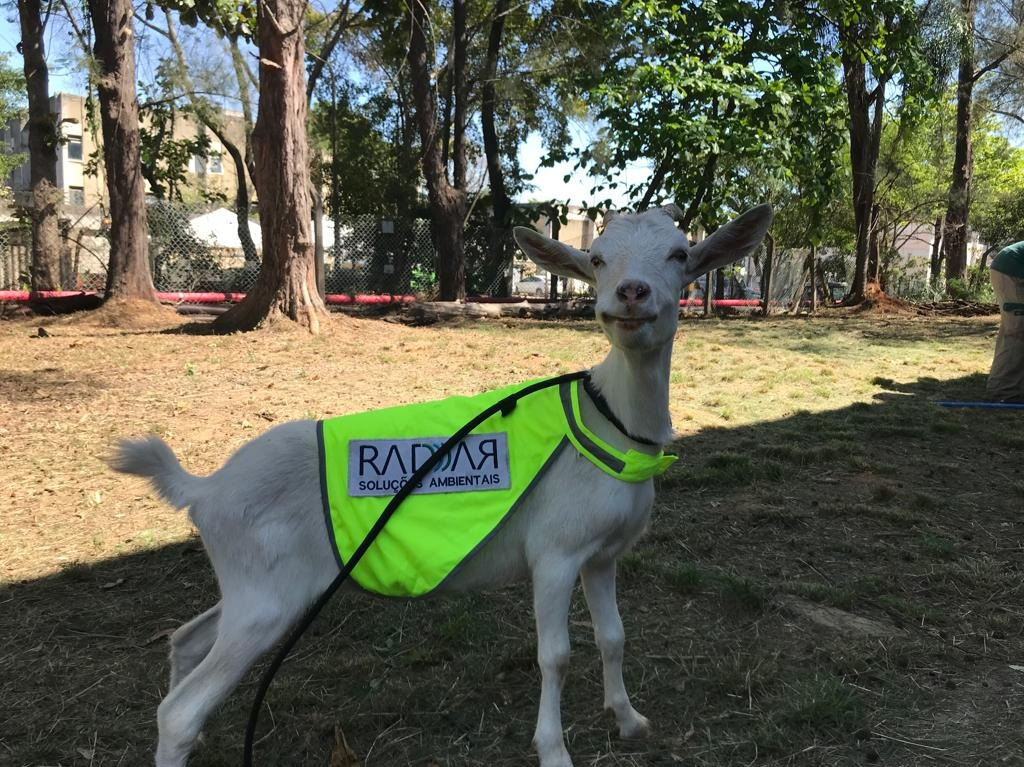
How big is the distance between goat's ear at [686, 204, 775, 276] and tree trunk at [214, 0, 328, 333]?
809 centimetres

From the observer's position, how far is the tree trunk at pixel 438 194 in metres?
17.3

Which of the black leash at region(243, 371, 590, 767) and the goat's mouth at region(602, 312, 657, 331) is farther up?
the goat's mouth at region(602, 312, 657, 331)

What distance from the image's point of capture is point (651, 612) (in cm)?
367

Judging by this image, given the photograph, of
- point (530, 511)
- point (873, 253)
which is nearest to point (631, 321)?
point (530, 511)

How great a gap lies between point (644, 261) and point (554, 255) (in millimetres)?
454

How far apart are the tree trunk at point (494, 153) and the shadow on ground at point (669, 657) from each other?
1552 cm

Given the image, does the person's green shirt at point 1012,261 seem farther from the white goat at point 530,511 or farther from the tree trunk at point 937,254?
the tree trunk at point 937,254

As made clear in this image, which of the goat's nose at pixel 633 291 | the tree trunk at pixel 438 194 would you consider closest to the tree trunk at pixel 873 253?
the tree trunk at pixel 438 194

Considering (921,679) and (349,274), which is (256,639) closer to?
(921,679)

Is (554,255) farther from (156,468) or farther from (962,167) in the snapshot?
(962,167)

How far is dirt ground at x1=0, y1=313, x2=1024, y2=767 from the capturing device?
2.76m

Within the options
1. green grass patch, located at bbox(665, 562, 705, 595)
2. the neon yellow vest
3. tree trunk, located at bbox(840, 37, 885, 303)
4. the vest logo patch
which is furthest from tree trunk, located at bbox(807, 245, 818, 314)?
the vest logo patch

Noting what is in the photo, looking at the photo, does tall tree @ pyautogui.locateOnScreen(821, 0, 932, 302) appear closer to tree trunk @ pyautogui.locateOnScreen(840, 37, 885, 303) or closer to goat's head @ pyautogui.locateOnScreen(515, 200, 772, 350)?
tree trunk @ pyautogui.locateOnScreen(840, 37, 885, 303)

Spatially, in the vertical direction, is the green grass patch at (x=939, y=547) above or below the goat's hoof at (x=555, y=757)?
above
